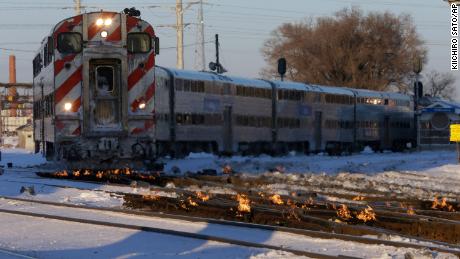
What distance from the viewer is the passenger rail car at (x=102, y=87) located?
1997 centimetres

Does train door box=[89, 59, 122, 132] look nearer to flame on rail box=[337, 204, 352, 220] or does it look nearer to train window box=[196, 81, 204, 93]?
flame on rail box=[337, 204, 352, 220]

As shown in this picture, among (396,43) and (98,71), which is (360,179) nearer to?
(98,71)

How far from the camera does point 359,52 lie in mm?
80125

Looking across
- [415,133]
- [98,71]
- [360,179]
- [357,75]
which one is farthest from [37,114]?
A: [357,75]

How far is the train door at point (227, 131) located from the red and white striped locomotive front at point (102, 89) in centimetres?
1501

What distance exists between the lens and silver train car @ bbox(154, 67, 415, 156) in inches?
1236

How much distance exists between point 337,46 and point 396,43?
5661 mm

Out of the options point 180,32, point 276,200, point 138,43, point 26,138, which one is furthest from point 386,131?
point 276,200

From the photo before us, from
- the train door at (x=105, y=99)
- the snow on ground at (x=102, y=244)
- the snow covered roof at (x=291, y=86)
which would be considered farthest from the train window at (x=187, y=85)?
the snow on ground at (x=102, y=244)

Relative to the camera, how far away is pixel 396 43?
81562 mm

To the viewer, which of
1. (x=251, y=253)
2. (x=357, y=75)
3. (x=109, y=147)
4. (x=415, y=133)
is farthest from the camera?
(x=357, y=75)

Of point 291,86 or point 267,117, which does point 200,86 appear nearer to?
point 267,117

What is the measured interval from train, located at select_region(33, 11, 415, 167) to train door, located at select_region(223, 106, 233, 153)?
5 centimetres

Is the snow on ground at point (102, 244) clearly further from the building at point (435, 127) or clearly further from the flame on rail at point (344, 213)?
the building at point (435, 127)
